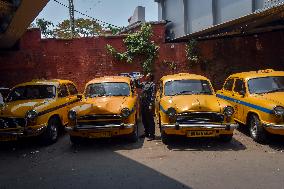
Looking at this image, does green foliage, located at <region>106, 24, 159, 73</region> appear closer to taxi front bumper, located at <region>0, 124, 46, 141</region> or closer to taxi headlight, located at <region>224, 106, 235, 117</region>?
taxi front bumper, located at <region>0, 124, 46, 141</region>

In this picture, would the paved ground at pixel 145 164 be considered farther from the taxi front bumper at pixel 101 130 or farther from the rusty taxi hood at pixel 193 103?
the rusty taxi hood at pixel 193 103

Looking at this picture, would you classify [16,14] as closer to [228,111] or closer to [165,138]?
[165,138]

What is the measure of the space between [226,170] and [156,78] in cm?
917

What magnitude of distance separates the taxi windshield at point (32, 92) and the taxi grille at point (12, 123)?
4.96 ft

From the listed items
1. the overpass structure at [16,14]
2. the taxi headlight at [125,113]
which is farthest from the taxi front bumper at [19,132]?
the overpass structure at [16,14]

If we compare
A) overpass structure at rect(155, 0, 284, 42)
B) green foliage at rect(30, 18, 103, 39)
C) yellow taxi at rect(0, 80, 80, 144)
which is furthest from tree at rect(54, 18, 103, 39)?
yellow taxi at rect(0, 80, 80, 144)

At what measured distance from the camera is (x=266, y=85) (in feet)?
30.0

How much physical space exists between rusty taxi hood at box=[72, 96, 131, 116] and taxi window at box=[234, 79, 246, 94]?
3.30 metres

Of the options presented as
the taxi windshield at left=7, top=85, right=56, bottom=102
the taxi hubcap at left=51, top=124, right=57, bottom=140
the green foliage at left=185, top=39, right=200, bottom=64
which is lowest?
the taxi hubcap at left=51, top=124, right=57, bottom=140

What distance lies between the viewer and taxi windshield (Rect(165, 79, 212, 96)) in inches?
363

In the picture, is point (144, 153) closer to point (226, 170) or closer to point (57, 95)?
point (226, 170)

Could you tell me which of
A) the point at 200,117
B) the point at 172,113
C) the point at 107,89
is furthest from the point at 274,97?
the point at 107,89

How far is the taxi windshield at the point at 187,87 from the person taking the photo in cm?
922

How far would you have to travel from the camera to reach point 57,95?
32.8ft
